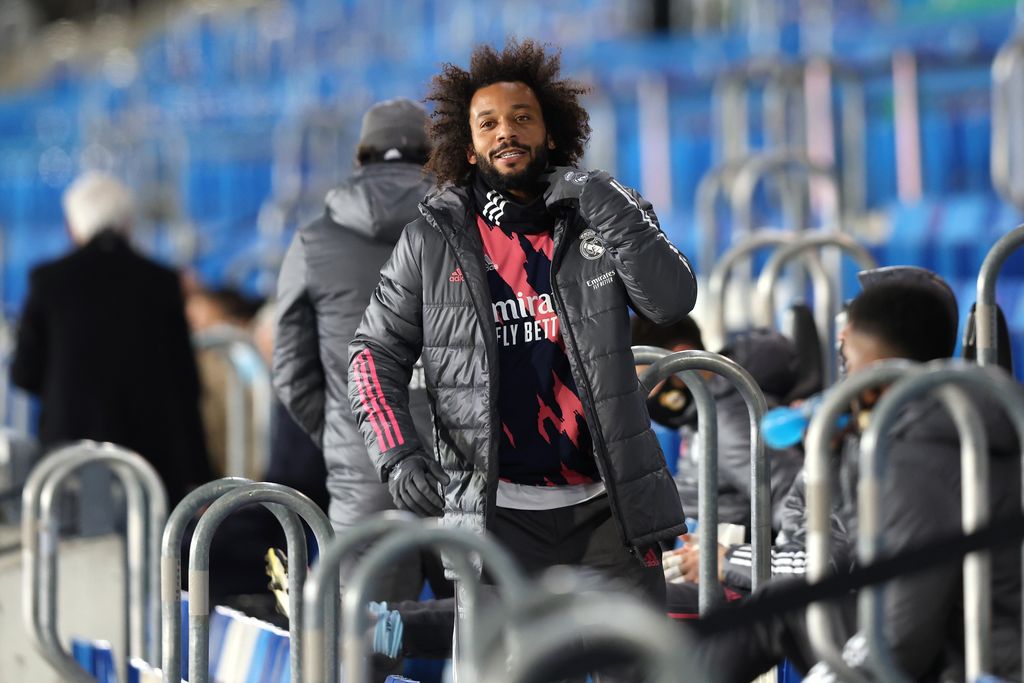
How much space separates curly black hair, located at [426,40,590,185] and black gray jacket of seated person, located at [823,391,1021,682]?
0.91m

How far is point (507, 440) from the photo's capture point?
119 inches

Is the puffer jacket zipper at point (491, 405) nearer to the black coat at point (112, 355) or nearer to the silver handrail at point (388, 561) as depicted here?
the silver handrail at point (388, 561)

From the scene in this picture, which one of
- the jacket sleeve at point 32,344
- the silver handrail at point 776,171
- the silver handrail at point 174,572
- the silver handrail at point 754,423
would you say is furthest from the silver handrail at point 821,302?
the jacket sleeve at point 32,344

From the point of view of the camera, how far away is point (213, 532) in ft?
10.1

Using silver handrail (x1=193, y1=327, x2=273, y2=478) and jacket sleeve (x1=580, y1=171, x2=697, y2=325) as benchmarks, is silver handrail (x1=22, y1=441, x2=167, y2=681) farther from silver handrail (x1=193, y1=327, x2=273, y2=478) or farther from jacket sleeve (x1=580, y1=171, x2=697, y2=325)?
silver handrail (x1=193, y1=327, x2=273, y2=478)

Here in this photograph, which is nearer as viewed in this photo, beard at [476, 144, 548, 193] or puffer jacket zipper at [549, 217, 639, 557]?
puffer jacket zipper at [549, 217, 639, 557]

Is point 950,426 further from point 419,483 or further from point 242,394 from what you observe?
point 242,394

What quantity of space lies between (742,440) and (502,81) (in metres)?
1.39

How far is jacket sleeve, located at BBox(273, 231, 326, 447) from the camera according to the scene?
3967mm

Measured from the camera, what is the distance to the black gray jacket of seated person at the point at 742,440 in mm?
4105

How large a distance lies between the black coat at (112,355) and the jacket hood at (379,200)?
211cm

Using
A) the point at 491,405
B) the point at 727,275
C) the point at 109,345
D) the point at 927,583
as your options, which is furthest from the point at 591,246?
the point at 109,345

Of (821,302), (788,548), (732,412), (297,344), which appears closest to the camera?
(788,548)

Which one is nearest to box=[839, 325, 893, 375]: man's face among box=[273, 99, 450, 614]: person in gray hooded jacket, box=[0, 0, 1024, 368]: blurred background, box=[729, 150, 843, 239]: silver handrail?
box=[273, 99, 450, 614]: person in gray hooded jacket
